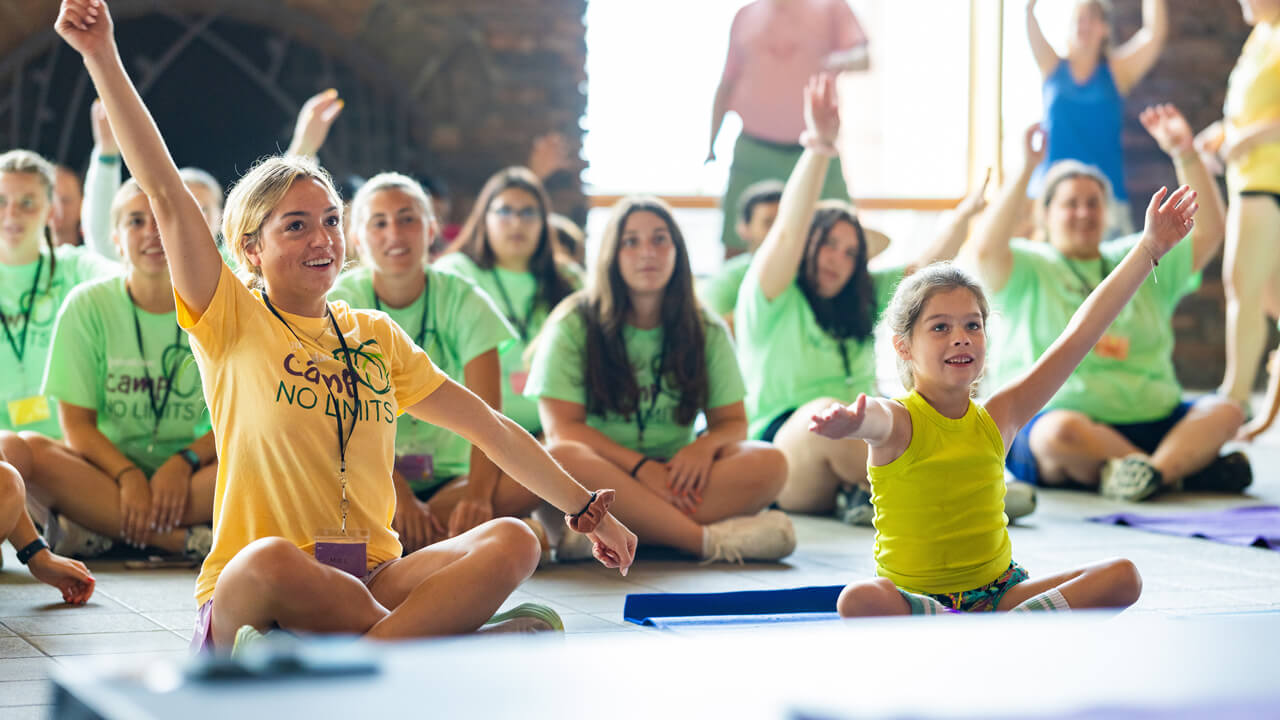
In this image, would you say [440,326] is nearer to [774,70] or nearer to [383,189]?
Answer: [383,189]

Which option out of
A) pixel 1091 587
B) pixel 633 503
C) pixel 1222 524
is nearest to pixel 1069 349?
pixel 1091 587

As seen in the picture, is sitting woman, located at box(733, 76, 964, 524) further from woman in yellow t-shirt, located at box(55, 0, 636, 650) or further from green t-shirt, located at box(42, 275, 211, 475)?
woman in yellow t-shirt, located at box(55, 0, 636, 650)

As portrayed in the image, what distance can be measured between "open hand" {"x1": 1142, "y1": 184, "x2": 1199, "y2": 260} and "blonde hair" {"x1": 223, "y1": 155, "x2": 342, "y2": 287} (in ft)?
4.31

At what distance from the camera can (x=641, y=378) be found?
3.25m

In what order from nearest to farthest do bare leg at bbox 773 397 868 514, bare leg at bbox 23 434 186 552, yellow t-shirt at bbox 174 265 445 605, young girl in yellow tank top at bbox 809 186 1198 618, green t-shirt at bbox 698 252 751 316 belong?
yellow t-shirt at bbox 174 265 445 605 → young girl in yellow tank top at bbox 809 186 1198 618 → bare leg at bbox 23 434 186 552 → bare leg at bbox 773 397 868 514 → green t-shirt at bbox 698 252 751 316

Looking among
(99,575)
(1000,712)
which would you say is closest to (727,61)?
(99,575)

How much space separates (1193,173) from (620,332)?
1914 millimetres

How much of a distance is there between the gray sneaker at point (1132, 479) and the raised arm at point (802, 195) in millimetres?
1157

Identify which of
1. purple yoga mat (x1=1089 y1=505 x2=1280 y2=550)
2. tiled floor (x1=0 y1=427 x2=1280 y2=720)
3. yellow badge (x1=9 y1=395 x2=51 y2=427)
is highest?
yellow badge (x1=9 y1=395 x2=51 y2=427)

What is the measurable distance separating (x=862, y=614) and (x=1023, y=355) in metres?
2.54

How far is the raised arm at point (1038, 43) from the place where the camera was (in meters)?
5.21

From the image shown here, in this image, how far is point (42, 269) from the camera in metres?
3.40

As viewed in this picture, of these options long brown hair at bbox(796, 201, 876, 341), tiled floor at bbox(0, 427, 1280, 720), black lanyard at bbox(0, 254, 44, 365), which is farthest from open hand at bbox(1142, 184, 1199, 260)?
black lanyard at bbox(0, 254, 44, 365)

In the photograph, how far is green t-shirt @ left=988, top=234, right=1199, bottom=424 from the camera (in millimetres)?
4242
